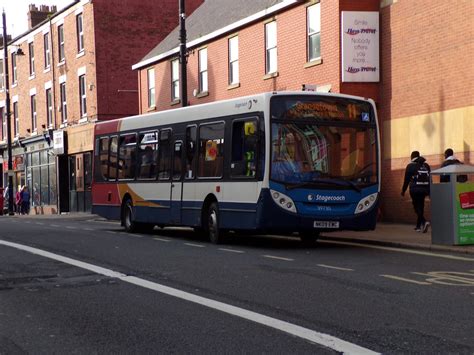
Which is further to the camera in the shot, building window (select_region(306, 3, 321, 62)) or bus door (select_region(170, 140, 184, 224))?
building window (select_region(306, 3, 321, 62))

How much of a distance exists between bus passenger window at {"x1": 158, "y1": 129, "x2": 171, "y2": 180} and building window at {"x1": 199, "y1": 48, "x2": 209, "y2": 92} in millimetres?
10868

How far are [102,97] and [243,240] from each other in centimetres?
2109

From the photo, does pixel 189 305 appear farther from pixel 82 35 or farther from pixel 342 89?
pixel 82 35

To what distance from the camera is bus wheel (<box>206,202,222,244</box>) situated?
14.8m

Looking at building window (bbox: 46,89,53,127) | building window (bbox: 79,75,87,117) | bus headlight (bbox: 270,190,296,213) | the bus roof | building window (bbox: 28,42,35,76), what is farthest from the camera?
building window (bbox: 28,42,35,76)

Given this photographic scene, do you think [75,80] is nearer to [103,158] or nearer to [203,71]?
[203,71]

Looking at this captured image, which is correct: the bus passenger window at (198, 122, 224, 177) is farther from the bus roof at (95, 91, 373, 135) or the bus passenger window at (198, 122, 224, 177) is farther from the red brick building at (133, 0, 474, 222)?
the red brick building at (133, 0, 474, 222)

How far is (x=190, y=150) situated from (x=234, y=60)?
10.5 metres

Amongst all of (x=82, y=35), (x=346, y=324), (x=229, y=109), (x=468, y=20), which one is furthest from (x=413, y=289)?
(x=82, y=35)

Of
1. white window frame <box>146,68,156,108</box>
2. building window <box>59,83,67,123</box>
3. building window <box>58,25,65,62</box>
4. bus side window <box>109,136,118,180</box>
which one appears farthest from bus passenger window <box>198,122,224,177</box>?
building window <box>58,25,65,62</box>

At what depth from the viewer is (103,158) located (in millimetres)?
19969

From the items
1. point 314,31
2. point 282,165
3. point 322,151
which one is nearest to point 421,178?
point 322,151

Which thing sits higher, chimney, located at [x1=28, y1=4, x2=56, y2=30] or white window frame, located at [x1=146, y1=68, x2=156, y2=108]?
chimney, located at [x1=28, y1=4, x2=56, y2=30]

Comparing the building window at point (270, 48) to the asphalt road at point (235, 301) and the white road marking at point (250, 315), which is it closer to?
the asphalt road at point (235, 301)
